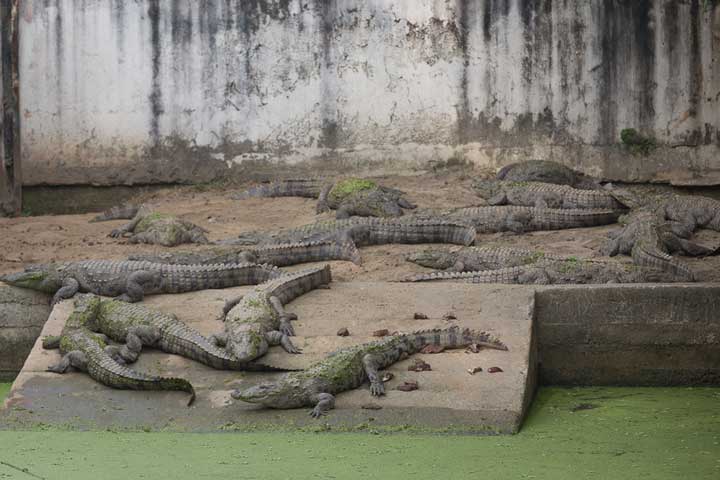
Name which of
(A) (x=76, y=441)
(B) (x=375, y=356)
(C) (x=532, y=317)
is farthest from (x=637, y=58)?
(A) (x=76, y=441)

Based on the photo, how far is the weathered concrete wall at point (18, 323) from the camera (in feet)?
29.2

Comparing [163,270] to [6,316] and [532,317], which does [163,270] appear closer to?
[6,316]

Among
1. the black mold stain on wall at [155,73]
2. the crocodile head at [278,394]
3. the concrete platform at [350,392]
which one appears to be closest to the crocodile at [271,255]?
the concrete platform at [350,392]

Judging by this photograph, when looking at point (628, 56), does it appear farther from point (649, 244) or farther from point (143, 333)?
point (143, 333)

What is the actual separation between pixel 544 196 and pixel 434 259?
2318 millimetres

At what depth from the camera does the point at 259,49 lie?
44.6ft

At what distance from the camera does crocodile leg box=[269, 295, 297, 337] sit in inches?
327

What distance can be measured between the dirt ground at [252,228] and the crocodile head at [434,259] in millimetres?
69

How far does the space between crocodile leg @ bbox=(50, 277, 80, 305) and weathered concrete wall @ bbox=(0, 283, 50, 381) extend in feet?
0.37

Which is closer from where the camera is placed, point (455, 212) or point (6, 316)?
point (6, 316)

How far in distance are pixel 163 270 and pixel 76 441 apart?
251cm

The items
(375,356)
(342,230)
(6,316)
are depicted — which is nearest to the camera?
(375,356)

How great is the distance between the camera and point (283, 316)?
27.7ft

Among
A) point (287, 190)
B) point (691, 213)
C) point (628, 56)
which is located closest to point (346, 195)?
point (287, 190)
